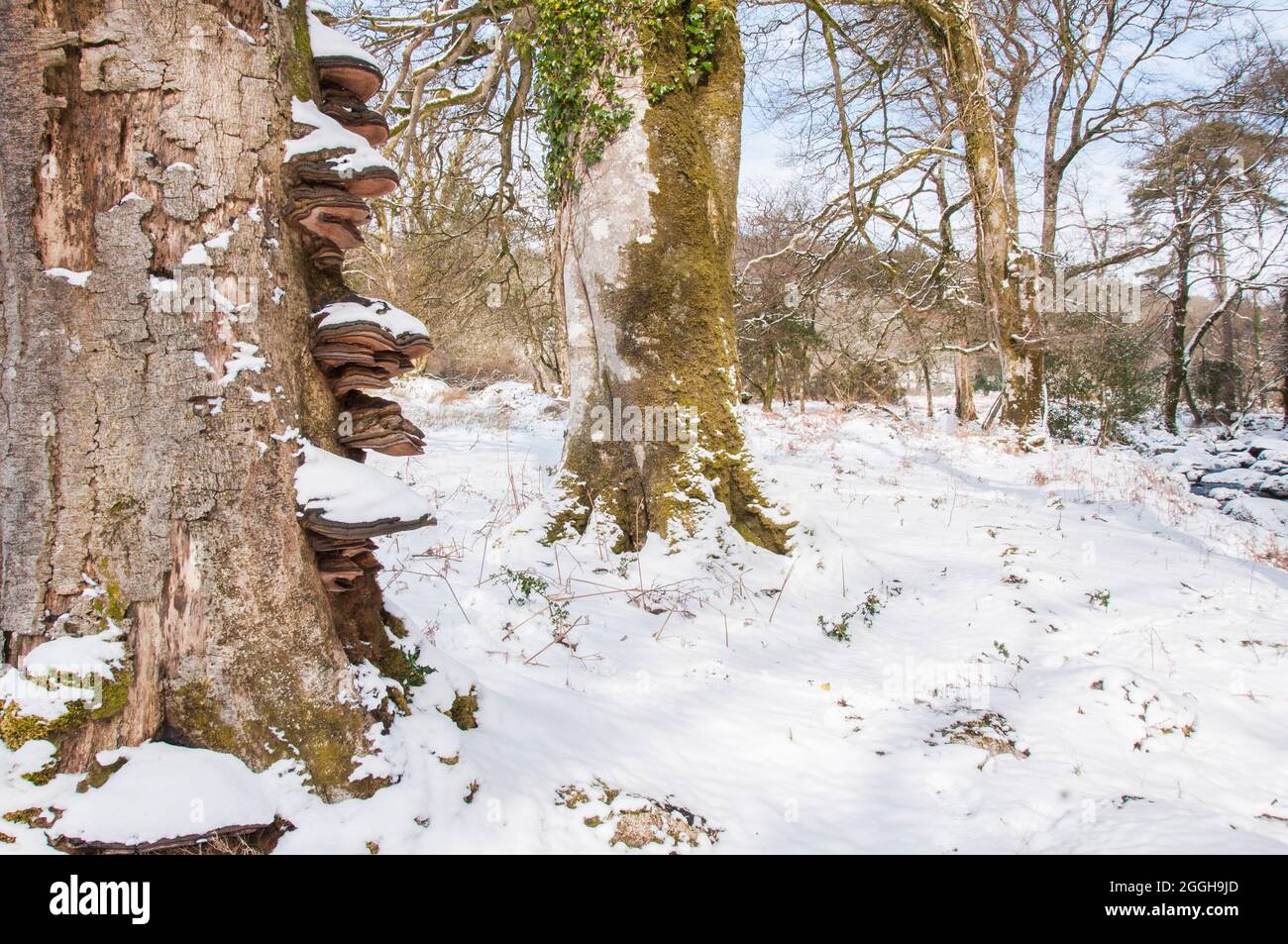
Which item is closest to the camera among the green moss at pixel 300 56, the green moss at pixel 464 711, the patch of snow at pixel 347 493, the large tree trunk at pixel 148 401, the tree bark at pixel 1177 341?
the large tree trunk at pixel 148 401

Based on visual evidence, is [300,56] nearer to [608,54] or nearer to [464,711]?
[464,711]

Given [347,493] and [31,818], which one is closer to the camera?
[31,818]

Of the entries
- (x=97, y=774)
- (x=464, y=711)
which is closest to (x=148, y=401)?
(x=97, y=774)

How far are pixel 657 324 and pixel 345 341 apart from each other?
254 cm

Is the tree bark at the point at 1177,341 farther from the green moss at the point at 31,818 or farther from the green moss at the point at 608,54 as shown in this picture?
the green moss at the point at 31,818

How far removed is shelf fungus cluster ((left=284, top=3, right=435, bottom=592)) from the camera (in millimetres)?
1718

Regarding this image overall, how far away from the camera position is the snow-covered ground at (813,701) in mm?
1789

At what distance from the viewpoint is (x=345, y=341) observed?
71.7 inches

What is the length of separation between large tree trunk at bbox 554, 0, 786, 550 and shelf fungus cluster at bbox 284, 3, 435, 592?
228 centimetres

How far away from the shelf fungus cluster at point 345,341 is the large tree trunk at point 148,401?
105 mm

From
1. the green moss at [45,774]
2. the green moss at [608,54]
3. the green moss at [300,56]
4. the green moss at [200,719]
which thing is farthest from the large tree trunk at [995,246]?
the green moss at [45,774]

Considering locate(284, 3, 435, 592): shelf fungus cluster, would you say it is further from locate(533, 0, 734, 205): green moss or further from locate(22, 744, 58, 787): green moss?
locate(533, 0, 734, 205): green moss
